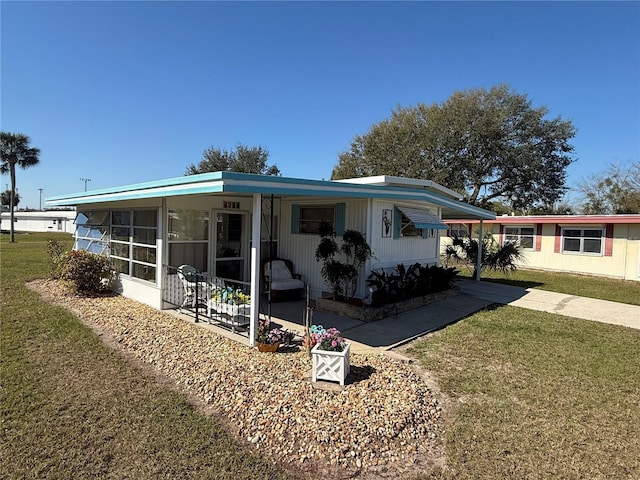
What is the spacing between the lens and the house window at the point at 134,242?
322 inches

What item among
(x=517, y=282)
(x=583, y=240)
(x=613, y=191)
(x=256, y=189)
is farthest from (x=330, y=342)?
(x=613, y=191)

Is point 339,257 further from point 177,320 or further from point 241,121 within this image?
point 241,121

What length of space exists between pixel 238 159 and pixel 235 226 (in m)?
28.5

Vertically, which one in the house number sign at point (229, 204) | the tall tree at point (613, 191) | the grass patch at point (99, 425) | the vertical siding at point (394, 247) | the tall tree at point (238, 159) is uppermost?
the tall tree at point (238, 159)

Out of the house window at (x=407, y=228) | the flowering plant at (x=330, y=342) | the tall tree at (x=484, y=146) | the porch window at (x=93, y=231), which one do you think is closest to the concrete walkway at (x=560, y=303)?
the house window at (x=407, y=228)

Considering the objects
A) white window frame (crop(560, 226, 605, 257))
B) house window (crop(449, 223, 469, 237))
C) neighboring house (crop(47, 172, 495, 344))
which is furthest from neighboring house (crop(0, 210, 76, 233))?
white window frame (crop(560, 226, 605, 257))

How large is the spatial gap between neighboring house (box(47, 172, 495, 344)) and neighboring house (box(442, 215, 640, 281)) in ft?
33.8

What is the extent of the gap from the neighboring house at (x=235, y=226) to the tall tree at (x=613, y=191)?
2876cm

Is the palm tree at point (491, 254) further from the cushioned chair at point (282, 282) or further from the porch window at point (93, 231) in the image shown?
the porch window at point (93, 231)

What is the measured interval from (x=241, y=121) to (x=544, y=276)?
61.2 ft

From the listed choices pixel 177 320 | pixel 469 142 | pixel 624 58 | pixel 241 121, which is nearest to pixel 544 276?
pixel 624 58

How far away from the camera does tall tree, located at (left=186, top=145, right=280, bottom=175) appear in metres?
35.7

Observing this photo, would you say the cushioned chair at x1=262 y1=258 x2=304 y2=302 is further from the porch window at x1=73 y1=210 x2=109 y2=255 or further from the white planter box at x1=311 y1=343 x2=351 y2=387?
the porch window at x1=73 y1=210 x2=109 y2=255

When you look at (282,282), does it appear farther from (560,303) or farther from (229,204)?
(560,303)
